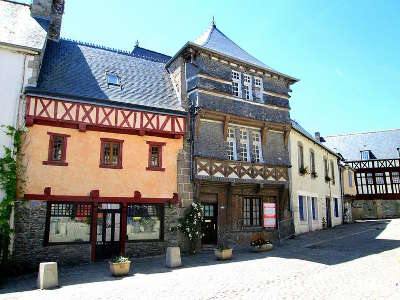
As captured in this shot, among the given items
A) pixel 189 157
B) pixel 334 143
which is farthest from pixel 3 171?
pixel 334 143

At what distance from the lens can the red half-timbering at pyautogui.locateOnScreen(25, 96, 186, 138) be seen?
496 inches

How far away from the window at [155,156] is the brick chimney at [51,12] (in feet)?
26.9

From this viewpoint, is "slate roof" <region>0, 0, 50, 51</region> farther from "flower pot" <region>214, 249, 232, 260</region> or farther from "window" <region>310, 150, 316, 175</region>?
"window" <region>310, 150, 316, 175</region>

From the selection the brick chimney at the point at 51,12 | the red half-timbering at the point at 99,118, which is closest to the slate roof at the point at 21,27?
the brick chimney at the point at 51,12

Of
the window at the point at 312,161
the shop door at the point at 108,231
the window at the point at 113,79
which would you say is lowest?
the shop door at the point at 108,231

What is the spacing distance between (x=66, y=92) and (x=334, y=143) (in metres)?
31.1

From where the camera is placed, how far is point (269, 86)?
59.7ft

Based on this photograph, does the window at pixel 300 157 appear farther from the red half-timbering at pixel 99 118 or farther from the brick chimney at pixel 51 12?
the brick chimney at pixel 51 12

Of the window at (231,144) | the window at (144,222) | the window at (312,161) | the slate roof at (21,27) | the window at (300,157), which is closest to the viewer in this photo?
the slate roof at (21,27)

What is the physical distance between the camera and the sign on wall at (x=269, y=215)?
17.4 meters

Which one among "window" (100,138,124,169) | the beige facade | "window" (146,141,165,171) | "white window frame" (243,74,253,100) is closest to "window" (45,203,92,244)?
"window" (100,138,124,169)

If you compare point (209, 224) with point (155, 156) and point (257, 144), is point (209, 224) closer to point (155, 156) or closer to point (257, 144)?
point (155, 156)

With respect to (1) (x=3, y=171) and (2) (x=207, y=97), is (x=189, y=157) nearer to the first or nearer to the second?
(2) (x=207, y=97)

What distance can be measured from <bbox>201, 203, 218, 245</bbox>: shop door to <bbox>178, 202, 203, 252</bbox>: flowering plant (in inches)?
38.6
